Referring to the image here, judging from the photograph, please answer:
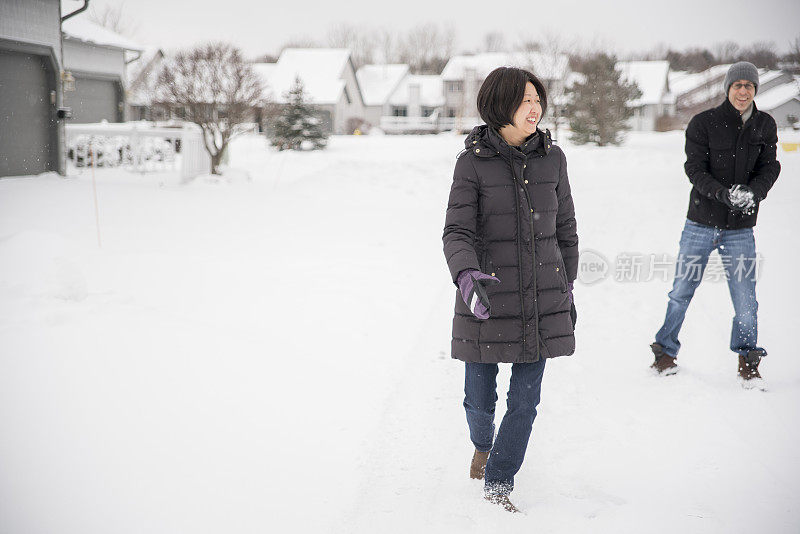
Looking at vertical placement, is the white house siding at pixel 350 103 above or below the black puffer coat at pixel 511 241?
above

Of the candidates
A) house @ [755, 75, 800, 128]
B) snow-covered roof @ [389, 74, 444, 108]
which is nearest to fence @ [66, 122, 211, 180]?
house @ [755, 75, 800, 128]

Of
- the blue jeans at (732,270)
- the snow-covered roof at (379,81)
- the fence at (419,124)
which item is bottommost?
the blue jeans at (732,270)

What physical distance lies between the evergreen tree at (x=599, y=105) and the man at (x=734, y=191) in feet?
73.4

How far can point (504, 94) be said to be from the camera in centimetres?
267

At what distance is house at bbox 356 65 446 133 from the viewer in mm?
50375

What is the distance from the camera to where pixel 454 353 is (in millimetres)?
2846

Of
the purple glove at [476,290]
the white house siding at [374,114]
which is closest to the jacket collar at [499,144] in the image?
the purple glove at [476,290]

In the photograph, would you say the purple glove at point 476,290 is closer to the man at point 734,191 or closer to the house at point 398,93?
the man at point 734,191

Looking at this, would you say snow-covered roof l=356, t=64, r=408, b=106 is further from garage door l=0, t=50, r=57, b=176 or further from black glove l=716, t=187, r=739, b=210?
black glove l=716, t=187, r=739, b=210

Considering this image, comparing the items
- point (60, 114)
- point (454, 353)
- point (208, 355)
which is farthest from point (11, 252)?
point (60, 114)

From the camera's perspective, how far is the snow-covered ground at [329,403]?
2.90 metres

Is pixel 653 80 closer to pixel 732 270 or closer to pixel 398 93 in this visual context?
pixel 398 93

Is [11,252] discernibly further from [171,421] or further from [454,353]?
[454,353]

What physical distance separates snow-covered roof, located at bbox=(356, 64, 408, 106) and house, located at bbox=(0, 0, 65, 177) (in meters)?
37.4
